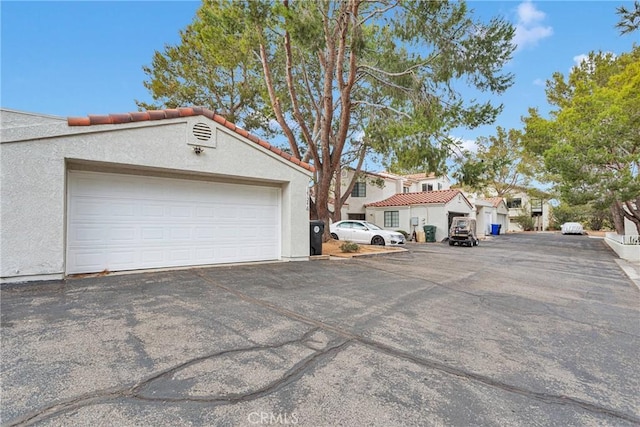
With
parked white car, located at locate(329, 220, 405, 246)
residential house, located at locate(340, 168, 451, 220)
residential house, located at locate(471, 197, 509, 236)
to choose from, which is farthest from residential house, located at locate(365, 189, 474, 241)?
parked white car, located at locate(329, 220, 405, 246)

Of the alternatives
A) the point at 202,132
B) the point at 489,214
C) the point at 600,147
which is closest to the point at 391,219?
the point at 489,214

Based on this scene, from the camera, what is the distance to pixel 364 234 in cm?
1783

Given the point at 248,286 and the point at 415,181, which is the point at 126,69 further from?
the point at 415,181

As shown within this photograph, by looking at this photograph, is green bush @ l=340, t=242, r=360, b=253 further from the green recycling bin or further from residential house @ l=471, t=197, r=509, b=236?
residential house @ l=471, t=197, r=509, b=236

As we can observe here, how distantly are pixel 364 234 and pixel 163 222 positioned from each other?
1200 centimetres

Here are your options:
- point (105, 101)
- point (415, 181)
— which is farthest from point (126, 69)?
point (415, 181)

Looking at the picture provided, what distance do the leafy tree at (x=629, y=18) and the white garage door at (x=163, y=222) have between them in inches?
412

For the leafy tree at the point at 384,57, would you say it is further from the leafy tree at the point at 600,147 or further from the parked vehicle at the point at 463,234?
the parked vehicle at the point at 463,234

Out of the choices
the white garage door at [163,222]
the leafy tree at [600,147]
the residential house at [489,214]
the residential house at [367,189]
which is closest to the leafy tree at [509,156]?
the residential house at [489,214]

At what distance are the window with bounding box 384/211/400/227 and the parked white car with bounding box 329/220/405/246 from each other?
7.58 meters

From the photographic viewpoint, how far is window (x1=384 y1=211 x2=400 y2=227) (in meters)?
25.6

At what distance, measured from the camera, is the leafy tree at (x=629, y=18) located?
26.6 feet

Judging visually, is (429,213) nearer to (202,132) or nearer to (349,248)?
(349,248)

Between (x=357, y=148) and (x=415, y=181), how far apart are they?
14776 millimetres
